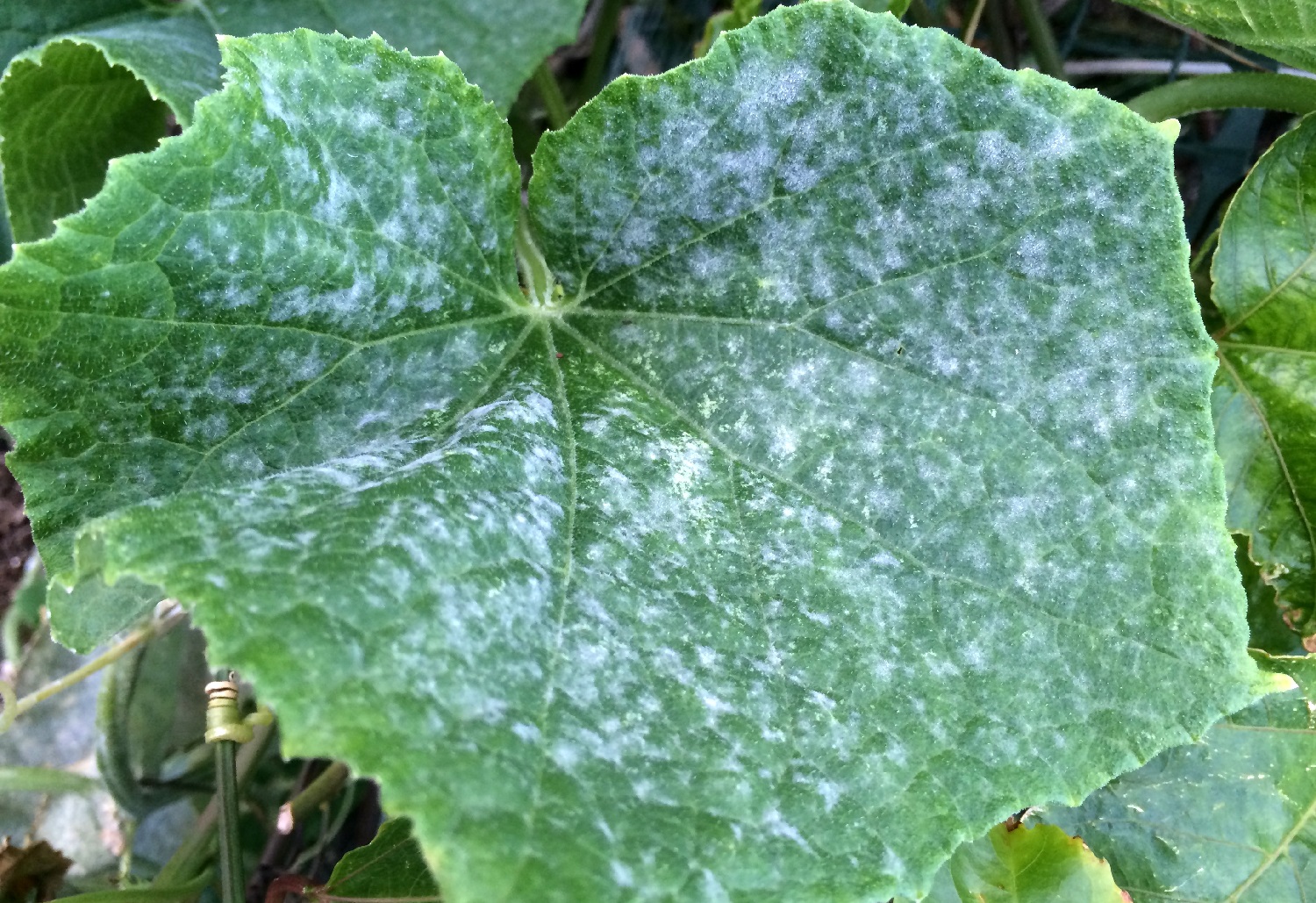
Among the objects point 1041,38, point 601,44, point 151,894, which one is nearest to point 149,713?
point 151,894

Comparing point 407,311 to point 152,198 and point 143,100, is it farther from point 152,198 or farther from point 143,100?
point 143,100

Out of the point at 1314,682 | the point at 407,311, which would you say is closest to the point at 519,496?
the point at 407,311

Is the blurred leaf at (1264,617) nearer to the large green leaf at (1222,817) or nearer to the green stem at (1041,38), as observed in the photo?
the large green leaf at (1222,817)

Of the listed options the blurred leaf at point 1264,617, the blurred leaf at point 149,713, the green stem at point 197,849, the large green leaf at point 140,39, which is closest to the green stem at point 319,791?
the green stem at point 197,849

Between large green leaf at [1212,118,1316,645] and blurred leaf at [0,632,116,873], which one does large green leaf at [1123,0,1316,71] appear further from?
blurred leaf at [0,632,116,873]

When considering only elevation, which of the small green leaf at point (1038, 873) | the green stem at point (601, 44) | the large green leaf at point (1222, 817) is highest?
the green stem at point (601, 44)

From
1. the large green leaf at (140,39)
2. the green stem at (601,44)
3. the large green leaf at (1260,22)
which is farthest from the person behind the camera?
the green stem at (601,44)

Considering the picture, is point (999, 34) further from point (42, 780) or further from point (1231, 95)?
point (42, 780)
